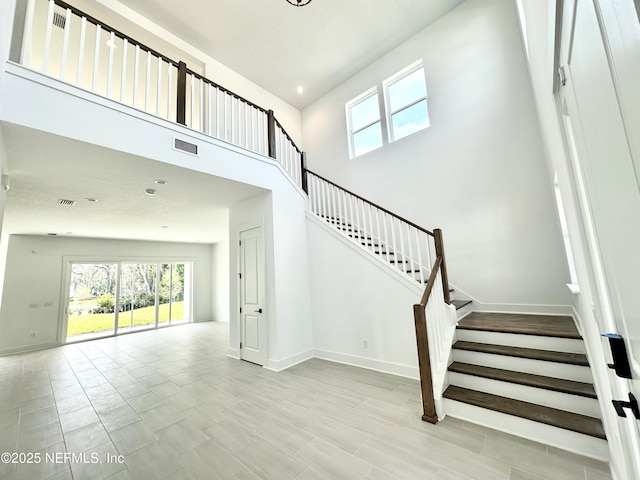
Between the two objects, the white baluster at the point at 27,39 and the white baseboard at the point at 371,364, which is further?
the white baseboard at the point at 371,364

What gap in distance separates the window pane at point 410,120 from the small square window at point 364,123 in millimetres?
388

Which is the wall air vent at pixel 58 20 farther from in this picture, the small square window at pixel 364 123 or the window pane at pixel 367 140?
the window pane at pixel 367 140

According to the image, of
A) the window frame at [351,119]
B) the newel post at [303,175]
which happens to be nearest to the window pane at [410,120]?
the window frame at [351,119]

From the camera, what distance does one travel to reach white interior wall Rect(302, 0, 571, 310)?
3.95m

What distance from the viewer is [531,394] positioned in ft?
8.15

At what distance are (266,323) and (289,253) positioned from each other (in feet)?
4.15

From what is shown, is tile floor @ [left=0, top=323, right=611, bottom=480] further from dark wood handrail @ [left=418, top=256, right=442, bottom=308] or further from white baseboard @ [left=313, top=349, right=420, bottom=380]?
dark wood handrail @ [left=418, top=256, right=442, bottom=308]

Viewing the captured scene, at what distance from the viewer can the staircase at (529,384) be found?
217 cm

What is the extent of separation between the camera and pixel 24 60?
2.31 m

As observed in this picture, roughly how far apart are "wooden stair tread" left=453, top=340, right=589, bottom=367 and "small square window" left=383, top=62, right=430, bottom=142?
4.06 m

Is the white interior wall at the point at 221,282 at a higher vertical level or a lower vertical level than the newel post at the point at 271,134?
lower

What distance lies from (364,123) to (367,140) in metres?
0.46

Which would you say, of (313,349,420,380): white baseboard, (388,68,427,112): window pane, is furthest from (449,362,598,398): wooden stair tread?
(388,68,427,112): window pane

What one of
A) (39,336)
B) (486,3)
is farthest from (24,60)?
(39,336)
